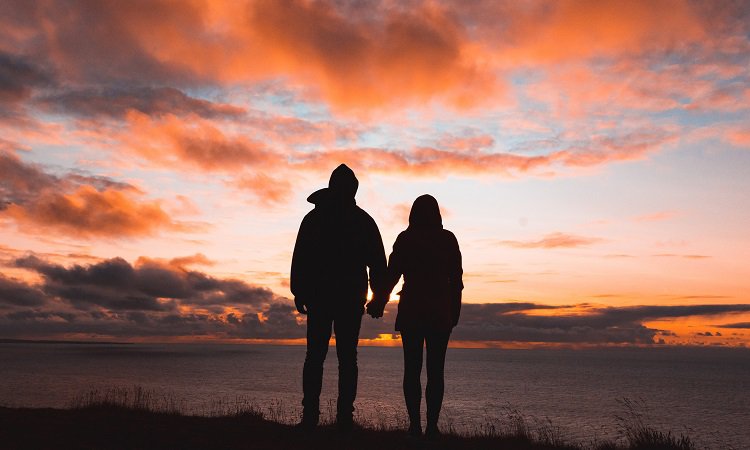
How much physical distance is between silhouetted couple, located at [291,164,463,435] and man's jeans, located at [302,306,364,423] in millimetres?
12

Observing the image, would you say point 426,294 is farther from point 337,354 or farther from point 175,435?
point 175,435

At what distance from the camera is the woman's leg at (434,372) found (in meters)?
7.10

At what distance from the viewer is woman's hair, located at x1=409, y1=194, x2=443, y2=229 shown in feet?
24.0

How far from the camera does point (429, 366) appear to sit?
7238 millimetres

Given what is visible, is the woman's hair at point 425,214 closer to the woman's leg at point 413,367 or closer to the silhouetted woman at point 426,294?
the silhouetted woman at point 426,294

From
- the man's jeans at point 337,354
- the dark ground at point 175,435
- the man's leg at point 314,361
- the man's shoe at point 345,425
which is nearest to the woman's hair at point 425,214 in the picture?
the man's jeans at point 337,354

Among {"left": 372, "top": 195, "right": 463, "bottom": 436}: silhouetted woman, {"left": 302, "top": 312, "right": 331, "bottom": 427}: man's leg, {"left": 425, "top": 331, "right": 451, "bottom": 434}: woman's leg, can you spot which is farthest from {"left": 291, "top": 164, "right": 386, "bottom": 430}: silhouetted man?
{"left": 425, "top": 331, "right": 451, "bottom": 434}: woman's leg

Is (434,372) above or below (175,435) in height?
above

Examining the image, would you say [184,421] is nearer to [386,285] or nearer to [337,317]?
[337,317]

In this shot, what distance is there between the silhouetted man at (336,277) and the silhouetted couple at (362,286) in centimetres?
1

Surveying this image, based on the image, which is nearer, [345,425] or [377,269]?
[345,425]

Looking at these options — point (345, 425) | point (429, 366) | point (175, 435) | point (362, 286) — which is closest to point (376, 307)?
point (362, 286)

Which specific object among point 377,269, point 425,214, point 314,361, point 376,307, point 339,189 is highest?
point 339,189

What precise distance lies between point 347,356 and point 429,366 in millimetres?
1036
